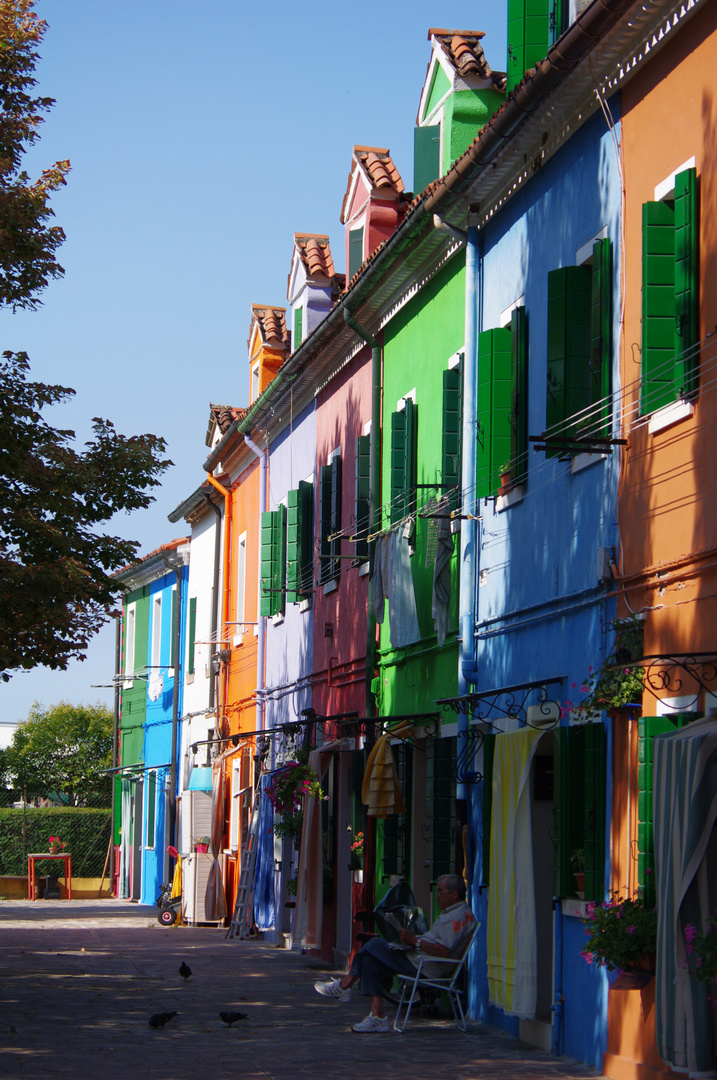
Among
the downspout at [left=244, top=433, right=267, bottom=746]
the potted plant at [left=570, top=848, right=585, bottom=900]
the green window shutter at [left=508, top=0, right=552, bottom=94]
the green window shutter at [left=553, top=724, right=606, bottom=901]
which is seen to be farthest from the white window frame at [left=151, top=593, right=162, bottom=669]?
the potted plant at [left=570, top=848, right=585, bottom=900]

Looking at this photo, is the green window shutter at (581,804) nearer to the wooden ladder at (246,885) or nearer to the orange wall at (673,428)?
the orange wall at (673,428)

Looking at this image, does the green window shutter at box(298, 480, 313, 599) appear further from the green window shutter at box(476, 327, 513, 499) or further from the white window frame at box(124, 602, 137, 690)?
the white window frame at box(124, 602, 137, 690)

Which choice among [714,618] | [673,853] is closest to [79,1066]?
[673,853]

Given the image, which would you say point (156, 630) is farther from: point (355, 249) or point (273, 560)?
point (355, 249)

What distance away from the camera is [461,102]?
601 inches

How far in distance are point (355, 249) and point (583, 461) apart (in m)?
9.56

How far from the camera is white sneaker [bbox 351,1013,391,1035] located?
12.2 m

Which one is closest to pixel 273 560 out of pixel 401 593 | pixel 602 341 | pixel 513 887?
pixel 401 593

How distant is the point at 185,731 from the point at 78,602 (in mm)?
17926

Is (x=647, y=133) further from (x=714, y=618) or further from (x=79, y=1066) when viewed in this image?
(x=79, y=1066)

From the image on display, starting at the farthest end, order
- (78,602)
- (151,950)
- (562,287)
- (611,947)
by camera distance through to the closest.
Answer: (151,950) → (78,602) → (562,287) → (611,947)

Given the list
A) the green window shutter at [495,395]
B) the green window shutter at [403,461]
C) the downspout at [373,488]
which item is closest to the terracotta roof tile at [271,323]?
the downspout at [373,488]

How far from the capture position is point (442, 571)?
1405 cm

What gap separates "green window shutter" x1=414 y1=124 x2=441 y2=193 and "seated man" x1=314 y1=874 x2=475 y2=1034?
24.4ft
